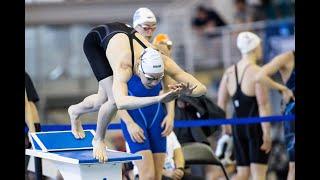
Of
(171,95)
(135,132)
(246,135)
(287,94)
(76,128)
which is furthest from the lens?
(246,135)

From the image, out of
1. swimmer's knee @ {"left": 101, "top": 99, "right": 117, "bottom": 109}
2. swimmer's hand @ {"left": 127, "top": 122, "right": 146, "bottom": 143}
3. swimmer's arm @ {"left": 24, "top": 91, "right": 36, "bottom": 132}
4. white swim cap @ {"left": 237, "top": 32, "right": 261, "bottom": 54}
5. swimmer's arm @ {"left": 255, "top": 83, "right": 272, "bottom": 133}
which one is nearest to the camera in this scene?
swimmer's knee @ {"left": 101, "top": 99, "right": 117, "bottom": 109}

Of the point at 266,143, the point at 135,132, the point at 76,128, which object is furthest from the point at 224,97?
the point at 76,128

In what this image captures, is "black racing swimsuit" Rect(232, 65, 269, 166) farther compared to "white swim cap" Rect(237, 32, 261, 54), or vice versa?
"white swim cap" Rect(237, 32, 261, 54)

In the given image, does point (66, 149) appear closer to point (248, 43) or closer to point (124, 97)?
point (124, 97)

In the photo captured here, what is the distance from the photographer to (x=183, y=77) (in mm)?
6281

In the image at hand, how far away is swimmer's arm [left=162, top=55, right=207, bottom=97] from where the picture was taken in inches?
242

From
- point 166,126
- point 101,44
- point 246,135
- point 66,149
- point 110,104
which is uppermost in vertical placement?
point 101,44

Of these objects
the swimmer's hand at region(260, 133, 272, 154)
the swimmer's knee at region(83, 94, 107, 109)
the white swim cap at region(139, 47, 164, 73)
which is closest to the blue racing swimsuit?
the swimmer's knee at region(83, 94, 107, 109)

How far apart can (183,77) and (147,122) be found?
31.5 inches

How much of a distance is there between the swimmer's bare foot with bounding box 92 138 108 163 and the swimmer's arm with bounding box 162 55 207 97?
0.70 meters

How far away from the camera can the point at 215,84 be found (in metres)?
12.9

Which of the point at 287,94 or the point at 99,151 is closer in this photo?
the point at 99,151

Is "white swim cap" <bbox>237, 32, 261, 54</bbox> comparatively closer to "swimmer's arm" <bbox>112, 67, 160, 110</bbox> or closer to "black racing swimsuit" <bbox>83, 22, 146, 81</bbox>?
"black racing swimsuit" <bbox>83, 22, 146, 81</bbox>

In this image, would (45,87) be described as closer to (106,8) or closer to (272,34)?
(106,8)
